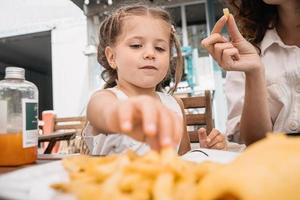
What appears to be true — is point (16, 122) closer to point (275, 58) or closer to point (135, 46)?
point (135, 46)

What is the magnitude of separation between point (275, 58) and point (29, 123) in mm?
840

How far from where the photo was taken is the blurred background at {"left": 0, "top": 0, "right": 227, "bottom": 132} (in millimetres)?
4301

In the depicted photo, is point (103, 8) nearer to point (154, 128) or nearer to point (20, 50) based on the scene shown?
point (20, 50)

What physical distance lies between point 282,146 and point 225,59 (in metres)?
0.49

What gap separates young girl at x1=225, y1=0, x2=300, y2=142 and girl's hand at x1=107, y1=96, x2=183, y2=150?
694 millimetres

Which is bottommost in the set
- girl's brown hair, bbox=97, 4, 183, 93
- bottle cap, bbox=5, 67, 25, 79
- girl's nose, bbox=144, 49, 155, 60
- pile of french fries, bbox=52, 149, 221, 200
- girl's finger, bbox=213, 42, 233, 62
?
pile of french fries, bbox=52, 149, 221, 200

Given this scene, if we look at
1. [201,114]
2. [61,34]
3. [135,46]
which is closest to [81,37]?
[61,34]

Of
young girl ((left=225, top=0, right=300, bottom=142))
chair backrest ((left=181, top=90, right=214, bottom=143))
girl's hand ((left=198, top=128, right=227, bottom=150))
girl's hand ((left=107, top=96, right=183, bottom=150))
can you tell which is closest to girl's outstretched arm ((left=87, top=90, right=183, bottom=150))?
girl's hand ((left=107, top=96, right=183, bottom=150))

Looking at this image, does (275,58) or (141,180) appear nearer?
(141,180)

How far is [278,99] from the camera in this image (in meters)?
1.01

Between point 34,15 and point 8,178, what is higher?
point 34,15

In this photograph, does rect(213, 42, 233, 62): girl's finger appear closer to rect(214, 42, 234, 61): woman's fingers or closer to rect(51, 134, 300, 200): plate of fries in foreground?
rect(214, 42, 234, 61): woman's fingers

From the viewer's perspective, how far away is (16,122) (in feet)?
1.96

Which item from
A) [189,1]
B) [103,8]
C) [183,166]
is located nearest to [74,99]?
[103,8]
